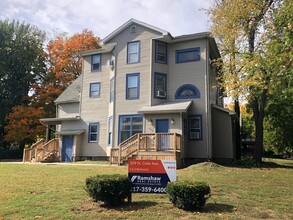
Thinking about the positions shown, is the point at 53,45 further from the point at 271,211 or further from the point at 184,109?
the point at 271,211

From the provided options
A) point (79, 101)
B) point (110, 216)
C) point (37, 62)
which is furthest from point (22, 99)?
point (110, 216)

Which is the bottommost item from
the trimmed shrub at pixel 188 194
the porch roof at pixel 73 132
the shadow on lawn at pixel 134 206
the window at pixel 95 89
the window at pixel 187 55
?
the shadow on lawn at pixel 134 206

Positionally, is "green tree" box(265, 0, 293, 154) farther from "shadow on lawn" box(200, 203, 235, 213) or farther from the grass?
"shadow on lawn" box(200, 203, 235, 213)

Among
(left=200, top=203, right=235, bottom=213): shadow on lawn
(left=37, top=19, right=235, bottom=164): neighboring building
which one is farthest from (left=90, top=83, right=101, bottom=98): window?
(left=200, top=203, right=235, bottom=213): shadow on lawn

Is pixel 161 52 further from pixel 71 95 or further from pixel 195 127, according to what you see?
pixel 71 95

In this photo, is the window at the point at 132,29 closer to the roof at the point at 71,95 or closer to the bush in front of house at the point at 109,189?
the roof at the point at 71,95

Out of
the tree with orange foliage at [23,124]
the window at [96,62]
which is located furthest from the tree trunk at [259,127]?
the tree with orange foliage at [23,124]

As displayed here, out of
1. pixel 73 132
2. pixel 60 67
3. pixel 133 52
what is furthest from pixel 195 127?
pixel 60 67

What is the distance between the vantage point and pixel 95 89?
956 inches

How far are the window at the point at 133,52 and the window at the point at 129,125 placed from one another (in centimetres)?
413

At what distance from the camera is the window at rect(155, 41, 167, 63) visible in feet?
70.3

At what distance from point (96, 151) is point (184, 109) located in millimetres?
8213

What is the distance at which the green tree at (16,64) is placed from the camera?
34.2m

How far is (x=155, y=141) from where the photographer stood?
17172 millimetres
